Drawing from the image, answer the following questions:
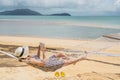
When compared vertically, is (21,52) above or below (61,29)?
below

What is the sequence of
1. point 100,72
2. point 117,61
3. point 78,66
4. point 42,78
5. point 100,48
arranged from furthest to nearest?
point 100,48
point 117,61
point 78,66
point 100,72
point 42,78

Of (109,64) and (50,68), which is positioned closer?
(50,68)

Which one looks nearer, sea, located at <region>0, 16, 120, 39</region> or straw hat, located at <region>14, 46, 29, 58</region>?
straw hat, located at <region>14, 46, 29, 58</region>

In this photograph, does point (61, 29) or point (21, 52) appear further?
point (61, 29)

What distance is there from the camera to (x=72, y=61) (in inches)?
390

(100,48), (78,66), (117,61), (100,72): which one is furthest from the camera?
(100,48)

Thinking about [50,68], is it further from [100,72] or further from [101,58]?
[101,58]

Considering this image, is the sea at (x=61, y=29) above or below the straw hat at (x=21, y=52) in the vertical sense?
above

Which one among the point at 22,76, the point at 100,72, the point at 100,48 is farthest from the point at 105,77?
the point at 100,48

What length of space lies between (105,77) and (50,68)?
1.98m

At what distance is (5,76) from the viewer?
9531 mm

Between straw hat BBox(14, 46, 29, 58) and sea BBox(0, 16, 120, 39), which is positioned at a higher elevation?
sea BBox(0, 16, 120, 39)

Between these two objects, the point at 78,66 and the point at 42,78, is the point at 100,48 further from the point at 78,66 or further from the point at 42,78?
the point at 42,78

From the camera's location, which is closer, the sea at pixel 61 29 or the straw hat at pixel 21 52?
the straw hat at pixel 21 52
